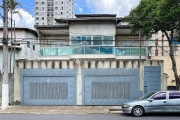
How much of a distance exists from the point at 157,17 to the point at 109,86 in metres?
6.17

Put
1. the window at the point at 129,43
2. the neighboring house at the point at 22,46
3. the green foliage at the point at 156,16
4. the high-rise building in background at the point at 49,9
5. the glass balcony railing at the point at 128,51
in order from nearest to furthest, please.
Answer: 1. the green foliage at the point at 156,16
2. the glass balcony railing at the point at 128,51
3. the neighboring house at the point at 22,46
4. the window at the point at 129,43
5. the high-rise building in background at the point at 49,9

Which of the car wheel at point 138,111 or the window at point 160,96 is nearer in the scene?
the car wheel at point 138,111

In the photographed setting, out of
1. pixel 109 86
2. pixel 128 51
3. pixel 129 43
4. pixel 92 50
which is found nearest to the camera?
pixel 109 86

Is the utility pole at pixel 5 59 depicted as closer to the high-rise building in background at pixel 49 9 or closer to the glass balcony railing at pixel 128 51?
the glass balcony railing at pixel 128 51

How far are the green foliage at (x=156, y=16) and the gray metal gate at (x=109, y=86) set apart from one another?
3525 mm

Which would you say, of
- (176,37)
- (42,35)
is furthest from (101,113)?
(42,35)

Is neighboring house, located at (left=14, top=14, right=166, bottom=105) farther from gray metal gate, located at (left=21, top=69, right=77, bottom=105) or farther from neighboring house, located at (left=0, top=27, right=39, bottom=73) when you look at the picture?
neighboring house, located at (left=0, top=27, right=39, bottom=73)

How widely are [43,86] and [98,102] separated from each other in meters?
4.45

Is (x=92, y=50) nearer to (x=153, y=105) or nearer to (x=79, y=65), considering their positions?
(x=79, y=65)

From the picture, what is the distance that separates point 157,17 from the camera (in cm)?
1505

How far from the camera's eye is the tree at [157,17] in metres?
14.4

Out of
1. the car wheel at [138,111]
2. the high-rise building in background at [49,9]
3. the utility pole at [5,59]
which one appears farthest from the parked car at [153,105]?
the high-rise building in background at [49,9]

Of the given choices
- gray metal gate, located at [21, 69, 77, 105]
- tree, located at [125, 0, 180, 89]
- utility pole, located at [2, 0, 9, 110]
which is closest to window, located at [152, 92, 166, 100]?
tree, located at [125, 0, 180, 89]

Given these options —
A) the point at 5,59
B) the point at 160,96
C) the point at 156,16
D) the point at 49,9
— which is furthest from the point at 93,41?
the point at 49,9
